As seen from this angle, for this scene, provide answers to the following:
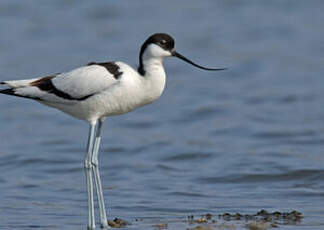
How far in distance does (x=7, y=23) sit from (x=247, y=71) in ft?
26.7

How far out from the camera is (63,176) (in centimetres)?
1304

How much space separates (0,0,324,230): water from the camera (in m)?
11.1

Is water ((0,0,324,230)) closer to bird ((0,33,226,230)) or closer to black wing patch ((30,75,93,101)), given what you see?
bird ((0,33,226,230))

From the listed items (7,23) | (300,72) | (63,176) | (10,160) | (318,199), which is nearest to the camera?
(318,199)

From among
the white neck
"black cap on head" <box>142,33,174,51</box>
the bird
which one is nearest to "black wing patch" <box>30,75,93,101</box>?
the bird

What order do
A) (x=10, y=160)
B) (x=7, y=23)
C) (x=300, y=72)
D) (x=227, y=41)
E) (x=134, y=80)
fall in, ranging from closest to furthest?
(x=134, y=80) < (x=10, y=160) < (x=300, y=72) < (x=227, y=41) < (x=7, y=23)

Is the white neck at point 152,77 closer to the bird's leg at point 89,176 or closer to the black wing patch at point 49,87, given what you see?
the black wing patch at point 49,87

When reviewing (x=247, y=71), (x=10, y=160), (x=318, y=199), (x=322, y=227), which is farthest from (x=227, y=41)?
(x=322, y=227)

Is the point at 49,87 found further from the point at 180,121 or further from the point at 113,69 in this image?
the point at 180,121

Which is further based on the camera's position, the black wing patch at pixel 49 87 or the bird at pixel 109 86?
the black wing patch at pixel 49 87

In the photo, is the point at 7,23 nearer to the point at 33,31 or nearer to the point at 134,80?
the point at 33,31

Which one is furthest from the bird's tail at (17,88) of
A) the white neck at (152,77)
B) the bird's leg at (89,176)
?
the white neck at (152,77)

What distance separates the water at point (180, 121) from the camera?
1113cm

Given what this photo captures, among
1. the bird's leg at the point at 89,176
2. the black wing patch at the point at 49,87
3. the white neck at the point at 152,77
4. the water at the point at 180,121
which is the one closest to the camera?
the white neck at the point at 152,77
